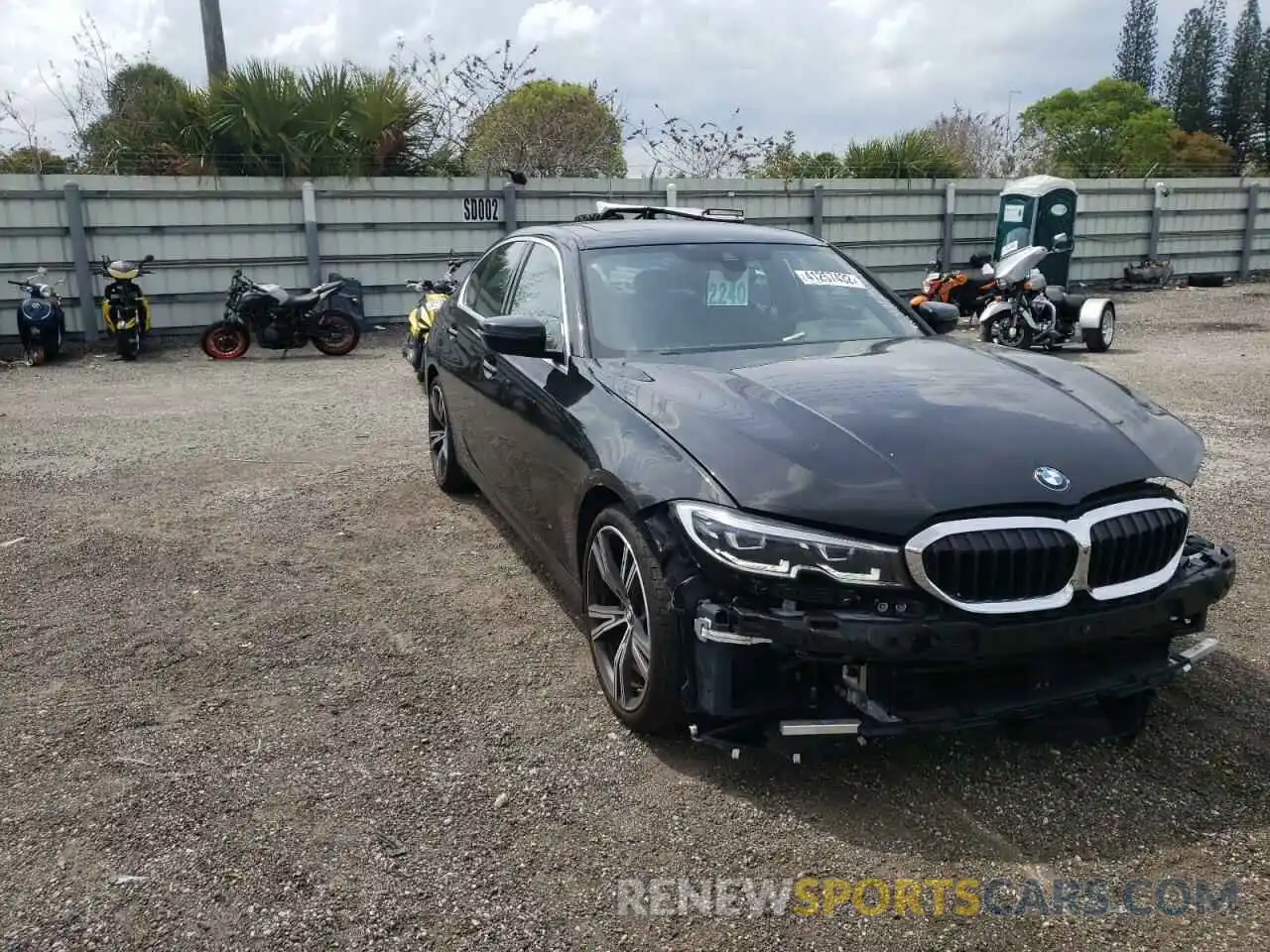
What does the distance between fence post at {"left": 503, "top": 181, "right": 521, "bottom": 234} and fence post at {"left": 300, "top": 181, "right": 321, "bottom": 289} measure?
8.53 ft

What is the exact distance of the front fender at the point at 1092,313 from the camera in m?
12.4

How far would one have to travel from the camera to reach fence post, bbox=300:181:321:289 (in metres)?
14.1

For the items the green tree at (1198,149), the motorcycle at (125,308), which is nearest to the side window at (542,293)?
the motorcycle at (125,308)

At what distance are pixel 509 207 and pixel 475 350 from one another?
10484 millimetres

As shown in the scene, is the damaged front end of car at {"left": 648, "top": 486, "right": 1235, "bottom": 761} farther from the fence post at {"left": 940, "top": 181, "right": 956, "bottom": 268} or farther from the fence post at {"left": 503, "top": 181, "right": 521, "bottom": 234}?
the fence post at {"left": 940, "top": 181, "right": 956, "bottom": 268}

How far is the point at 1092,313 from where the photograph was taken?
40.9ft

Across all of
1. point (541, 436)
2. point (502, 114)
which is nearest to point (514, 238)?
point (541, 436)

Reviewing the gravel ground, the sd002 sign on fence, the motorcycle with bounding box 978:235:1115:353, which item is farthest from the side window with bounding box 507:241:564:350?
the sd002 sign on fence

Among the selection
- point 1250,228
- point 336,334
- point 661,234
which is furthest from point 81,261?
point 1250,228

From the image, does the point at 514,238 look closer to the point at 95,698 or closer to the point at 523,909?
the point at 95,698

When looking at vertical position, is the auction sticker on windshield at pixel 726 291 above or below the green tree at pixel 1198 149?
below

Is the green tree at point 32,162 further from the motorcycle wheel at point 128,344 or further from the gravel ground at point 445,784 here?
the gravel ground at point 445,784

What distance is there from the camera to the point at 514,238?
5508 mm

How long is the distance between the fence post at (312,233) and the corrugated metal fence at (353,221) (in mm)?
18
